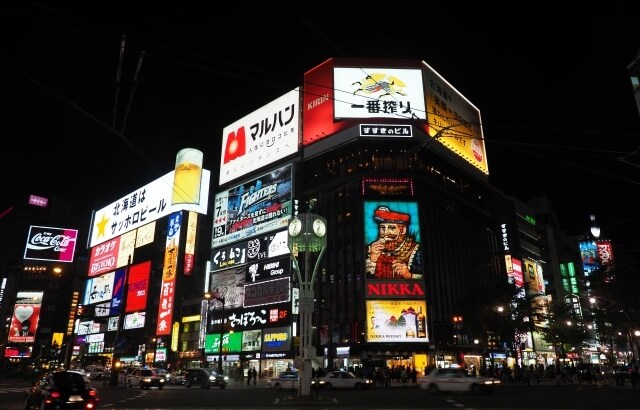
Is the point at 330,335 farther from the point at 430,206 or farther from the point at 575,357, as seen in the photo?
the point at 575,357

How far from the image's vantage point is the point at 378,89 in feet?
210

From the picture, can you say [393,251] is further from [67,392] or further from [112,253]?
[112,253]

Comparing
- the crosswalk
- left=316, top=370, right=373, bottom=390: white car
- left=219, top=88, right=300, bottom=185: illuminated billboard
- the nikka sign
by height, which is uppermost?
left=219, top=88, right=300, bottom=185: illuminated billboard

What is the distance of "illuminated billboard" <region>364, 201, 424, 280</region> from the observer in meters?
58.2

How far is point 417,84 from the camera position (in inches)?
2589

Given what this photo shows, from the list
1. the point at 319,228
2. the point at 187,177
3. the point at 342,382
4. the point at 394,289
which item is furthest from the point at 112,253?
the point at 319,228

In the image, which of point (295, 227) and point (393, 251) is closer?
point (295, 227)

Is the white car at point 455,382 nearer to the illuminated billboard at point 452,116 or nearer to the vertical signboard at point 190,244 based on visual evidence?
the illuminated billboard at point 452,116

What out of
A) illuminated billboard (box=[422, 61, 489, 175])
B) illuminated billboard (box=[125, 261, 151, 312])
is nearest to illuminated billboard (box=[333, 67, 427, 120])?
illuminated billboard (box=[422, 61, 489, 175])

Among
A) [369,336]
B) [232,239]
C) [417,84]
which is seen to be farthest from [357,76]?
[369,336]

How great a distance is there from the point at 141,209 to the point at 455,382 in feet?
241

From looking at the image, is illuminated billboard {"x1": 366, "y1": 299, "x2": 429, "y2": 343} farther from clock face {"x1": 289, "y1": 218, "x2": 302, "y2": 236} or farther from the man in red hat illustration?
clock face {"x1": 289, "y1": 218, "x2": 302, "y2": 236}

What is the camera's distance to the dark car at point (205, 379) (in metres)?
34.0

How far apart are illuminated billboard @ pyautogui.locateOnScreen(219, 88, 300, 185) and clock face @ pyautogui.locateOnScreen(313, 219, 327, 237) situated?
139 ft
